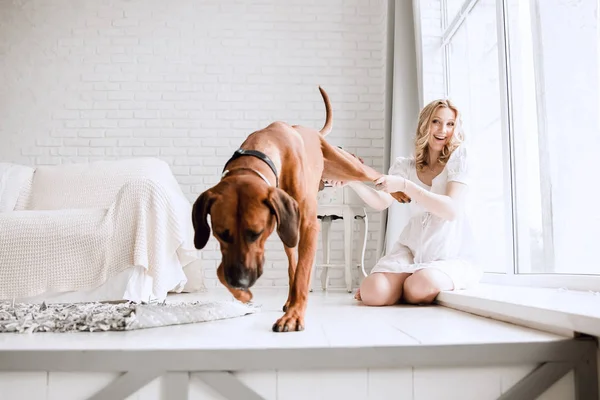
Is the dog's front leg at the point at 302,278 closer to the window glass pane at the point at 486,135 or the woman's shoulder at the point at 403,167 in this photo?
the woman's shoulder at the point at 403,167

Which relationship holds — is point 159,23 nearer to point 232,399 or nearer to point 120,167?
point 120,167

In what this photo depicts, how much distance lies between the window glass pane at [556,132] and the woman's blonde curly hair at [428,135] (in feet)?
1.27

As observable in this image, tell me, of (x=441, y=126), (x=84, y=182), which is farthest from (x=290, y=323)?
(x=84, y=182)

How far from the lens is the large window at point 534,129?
212cm

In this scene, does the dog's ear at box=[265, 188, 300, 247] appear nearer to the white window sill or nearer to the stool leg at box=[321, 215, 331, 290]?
the white window sill

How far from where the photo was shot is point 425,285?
217 centimetres

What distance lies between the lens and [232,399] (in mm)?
1133

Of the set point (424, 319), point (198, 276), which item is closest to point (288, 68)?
point (198, 276)

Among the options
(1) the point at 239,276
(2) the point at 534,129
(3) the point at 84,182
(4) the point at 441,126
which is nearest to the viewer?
(1) the point at 239,276

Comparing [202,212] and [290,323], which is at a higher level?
[202,212]

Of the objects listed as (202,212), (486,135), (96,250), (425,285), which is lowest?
(425,285)

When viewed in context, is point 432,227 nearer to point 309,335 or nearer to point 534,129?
point 534,129

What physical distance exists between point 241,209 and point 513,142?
6.51ft

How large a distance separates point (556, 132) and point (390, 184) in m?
0.89
